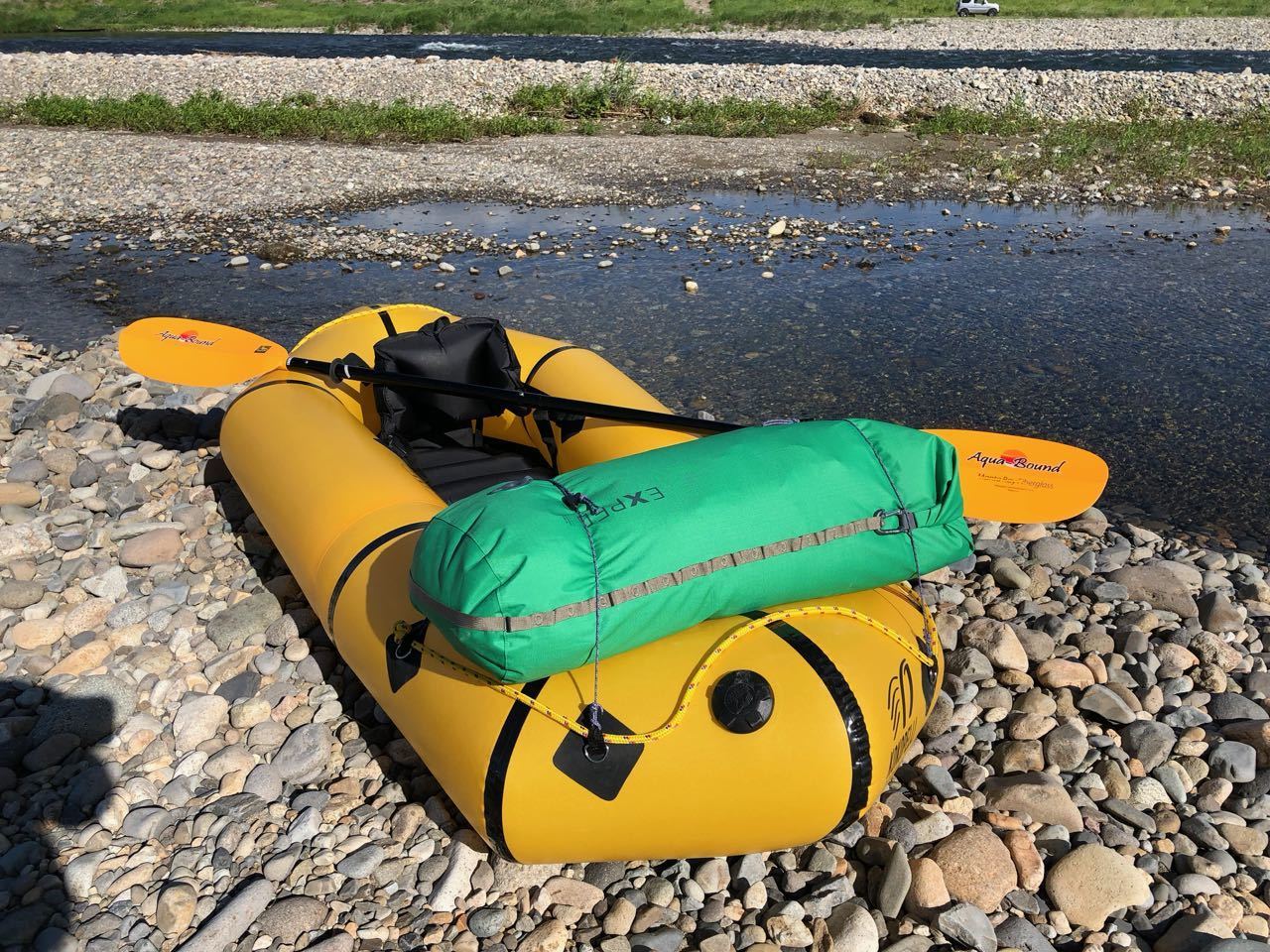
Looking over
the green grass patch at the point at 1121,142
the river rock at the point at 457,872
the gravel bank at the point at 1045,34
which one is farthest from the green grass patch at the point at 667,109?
the gravel bank at the point at 1045,34

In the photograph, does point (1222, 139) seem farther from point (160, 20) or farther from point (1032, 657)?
point (160, 20)

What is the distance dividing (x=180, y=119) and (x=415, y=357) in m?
12.1

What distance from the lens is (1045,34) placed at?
1198 inches

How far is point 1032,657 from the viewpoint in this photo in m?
3.42

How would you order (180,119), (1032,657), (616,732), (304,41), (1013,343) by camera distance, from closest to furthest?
(616,732), (1032,657), (1013,343), (180,119), (304,41)

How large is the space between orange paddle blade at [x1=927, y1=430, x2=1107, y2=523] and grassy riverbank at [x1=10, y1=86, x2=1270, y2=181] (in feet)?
28.1

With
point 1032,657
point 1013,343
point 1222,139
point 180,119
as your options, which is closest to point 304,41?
point 180,119

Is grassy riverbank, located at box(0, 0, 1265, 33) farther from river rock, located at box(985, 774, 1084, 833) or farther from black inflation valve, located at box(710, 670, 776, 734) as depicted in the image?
black inflation valve, located at box(710, 670, 776, 734)

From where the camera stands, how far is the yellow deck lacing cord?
2340mm

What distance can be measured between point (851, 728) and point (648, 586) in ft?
2.01

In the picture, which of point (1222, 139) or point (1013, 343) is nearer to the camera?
point (1013, 343)

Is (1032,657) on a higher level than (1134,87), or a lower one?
lower

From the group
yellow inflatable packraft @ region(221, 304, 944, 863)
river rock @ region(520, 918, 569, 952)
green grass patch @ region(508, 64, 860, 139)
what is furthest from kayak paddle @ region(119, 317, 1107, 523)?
green grass patch @ region(508, 64, 860, 139)

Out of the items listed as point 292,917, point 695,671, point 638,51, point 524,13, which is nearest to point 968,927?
point 695,671
